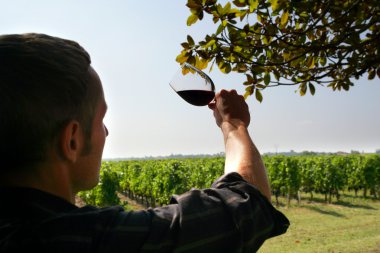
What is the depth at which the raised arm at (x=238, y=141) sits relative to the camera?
1.12 m

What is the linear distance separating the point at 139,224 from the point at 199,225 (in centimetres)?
16

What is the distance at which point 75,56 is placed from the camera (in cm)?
99

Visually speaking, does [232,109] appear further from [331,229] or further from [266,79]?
[331,229]

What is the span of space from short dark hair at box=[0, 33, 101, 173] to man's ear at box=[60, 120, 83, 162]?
0.02 meters

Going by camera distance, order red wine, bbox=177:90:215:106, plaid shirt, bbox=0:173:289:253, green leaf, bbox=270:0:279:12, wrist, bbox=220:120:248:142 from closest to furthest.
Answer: plaid shirt, bbox=0:173:289:253, wrist, bbox=220:120:248:142, red wine, bbox=177:90:215:106, green leaf, bbox=270:0:279:12

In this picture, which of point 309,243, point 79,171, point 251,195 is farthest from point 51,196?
point 309,243

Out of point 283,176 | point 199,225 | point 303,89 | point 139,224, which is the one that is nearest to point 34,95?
point 139,224

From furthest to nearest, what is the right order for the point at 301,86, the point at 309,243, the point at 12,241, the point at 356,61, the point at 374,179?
the point at 374,179
the point at 309,243
the point at 301,86
the point at 356,61
the point at 12,241

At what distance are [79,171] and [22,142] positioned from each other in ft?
0.62

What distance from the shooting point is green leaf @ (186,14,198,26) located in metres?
2.63

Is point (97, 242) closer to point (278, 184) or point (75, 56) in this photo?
point (75, 56)

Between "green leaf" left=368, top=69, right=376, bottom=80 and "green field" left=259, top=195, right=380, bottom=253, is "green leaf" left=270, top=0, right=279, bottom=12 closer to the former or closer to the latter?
"green leaf" left=368, top=69, right=376, bottom=80

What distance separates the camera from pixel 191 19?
8.70 feet

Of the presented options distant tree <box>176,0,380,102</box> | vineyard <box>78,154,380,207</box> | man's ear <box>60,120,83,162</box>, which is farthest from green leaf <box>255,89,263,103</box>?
vineyard <box>78,154,380,207</box>
